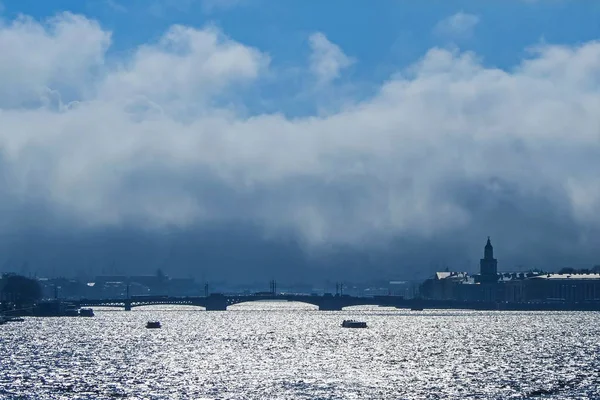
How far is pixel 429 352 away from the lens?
122125 mm

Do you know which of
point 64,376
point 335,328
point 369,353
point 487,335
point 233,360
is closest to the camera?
point 64,376

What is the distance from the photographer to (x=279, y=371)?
310ft

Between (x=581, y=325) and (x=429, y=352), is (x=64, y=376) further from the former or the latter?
(x=581, y=325)

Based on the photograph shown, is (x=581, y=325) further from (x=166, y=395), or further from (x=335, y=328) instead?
(x=166, y=395)

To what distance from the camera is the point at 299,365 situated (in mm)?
101062

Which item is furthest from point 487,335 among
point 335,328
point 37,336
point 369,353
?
point 37,336

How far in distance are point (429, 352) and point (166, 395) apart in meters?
50.5

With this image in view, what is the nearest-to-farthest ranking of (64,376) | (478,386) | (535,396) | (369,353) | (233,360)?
1. (535,396)
2. (478,386)
3. (64,376)
4. (233,360)
5. (369,353)

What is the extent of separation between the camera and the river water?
78688 millimetres

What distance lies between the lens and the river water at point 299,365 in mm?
78688

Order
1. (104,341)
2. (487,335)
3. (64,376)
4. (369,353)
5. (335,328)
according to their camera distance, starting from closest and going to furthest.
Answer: (64,376), (369,353), (104,341), (487,335), (335,328)

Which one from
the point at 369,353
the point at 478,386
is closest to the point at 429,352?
the point at 369,353

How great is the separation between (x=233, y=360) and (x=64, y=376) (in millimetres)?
21794

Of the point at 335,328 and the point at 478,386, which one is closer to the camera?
the point at 478,386
